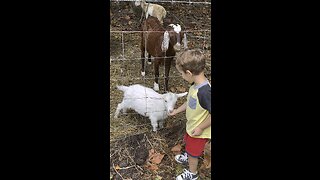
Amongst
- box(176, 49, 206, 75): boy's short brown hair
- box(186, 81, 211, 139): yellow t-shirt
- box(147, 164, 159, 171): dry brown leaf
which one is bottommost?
box(147, 164, 159, 171): dry brown leaf

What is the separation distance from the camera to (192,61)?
1.78 meters

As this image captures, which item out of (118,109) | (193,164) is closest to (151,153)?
(193,164)

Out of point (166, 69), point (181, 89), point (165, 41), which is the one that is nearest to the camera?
point (165, 41)

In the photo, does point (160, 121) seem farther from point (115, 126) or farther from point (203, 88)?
point (203, 88)

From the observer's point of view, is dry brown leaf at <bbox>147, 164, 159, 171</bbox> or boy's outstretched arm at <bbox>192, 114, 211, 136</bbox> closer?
boy's outstretched arm at <bbox>192, 114, 211, 136</bbox>

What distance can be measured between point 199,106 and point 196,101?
0.11 feet

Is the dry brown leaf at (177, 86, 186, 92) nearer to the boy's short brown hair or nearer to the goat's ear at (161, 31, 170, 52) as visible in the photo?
the goat's ear at (161, 31, 170, 52)

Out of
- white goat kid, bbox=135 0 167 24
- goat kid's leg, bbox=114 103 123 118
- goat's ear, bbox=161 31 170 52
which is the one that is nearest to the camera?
goat kid's leg, bbox=114 103 123 118

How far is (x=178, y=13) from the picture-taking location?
454cm

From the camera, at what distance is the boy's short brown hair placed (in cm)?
178

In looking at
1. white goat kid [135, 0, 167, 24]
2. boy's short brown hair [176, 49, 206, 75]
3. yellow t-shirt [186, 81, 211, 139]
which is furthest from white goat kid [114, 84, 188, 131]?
white goat kid [135, 0, 167, 24]

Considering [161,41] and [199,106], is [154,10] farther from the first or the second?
[199,106]

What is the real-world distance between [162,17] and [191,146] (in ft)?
8.53

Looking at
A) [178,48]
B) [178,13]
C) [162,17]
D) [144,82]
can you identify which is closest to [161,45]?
[178,48]
